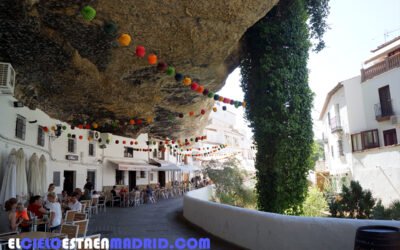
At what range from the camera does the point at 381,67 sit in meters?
23.0

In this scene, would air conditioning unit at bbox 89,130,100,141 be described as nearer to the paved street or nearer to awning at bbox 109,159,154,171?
awning at bbox 109,159,154,171

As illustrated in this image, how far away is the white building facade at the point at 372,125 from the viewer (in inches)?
721

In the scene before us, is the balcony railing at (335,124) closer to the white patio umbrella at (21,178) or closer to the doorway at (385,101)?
the doorway at (385,101)

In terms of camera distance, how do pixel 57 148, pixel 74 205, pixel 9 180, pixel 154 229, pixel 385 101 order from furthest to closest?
pixel 385 101 → pixel 57 148 → pixel 154 229 → pixel 74 205 → pixel 9 180

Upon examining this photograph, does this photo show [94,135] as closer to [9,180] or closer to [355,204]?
[9,180]

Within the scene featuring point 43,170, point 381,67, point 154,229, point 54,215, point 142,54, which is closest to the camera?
point 142,54

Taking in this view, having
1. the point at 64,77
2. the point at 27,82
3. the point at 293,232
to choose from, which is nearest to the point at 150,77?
the point at 64,77

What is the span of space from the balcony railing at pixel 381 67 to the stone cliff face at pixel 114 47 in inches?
591

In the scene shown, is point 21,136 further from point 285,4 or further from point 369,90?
point 369,90

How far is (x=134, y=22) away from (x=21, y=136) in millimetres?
6334

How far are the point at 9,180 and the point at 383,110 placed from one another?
899 inches

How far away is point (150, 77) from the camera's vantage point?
10.7 m

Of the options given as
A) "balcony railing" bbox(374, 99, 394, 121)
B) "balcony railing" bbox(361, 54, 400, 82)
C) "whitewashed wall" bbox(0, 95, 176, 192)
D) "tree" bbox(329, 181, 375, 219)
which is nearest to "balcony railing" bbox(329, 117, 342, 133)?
"balcony railing" bbox(374, 99, 394, 121)

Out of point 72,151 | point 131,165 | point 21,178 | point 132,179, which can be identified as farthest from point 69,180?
point 132,179
